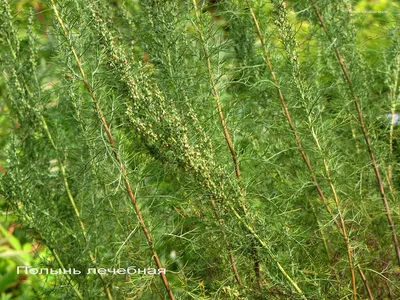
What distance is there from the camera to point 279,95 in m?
2.08

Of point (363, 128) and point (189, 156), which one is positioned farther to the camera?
point (363, 128)

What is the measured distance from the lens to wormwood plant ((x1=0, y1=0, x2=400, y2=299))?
1.71 metres

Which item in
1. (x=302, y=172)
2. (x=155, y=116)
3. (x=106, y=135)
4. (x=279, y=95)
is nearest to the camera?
(x=155, y=116)

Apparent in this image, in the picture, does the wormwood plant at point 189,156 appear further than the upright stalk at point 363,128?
No

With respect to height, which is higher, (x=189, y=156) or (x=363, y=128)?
(x=189, y=156)

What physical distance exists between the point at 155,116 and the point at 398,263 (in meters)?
1.18

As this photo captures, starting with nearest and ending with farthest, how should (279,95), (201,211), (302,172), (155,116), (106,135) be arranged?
(155,116), (106,135), (201,211), (279,95), (302,172)

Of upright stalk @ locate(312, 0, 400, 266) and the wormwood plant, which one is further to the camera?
upright stalk @ locate(312, 0, 400, 266)

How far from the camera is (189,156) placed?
5.17ft

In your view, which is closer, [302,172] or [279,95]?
[279,95]

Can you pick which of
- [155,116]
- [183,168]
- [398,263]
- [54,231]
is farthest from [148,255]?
[398,263]

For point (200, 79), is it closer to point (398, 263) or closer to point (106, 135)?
point (106, 135)

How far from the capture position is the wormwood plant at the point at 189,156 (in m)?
1.71

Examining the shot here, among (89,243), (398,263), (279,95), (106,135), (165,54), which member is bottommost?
(398,263)
